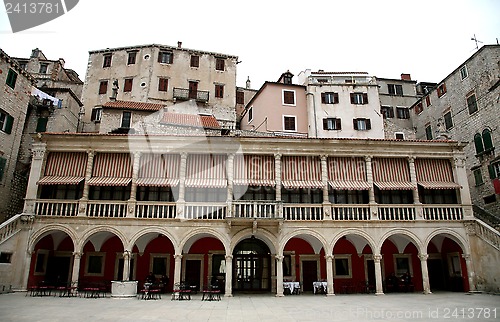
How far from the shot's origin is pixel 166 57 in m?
35.5

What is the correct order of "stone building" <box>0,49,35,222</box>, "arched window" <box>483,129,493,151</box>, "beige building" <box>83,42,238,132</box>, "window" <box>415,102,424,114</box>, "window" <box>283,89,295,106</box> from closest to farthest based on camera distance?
"stone building" <box>0,49,35,222</box> → "arched window" <box>483,129,493,151</box> → "window" <box>283,89,295,106</box> → "window" <box>415,102,424,114</box> → "beige building" <box>83,42,238,132</box>

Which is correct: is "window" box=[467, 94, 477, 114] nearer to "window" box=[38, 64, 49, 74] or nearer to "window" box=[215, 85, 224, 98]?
"window" box=[215, 85, 224, 98]

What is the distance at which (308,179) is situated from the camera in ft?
70.5

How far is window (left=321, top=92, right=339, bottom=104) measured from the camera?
105 feet

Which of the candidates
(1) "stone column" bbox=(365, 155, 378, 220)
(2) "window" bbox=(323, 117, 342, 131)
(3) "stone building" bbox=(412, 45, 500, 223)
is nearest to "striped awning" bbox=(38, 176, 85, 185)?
(1) "stone column" bbox=(365, 155, 378, 220)

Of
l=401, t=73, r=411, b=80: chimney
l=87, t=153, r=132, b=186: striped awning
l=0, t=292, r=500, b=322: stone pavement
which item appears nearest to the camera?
l=0, t=292, r=500, b=322: stone pavement

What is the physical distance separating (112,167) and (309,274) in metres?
14.0

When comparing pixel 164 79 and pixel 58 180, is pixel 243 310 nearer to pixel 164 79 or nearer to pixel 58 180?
pixel 58 180

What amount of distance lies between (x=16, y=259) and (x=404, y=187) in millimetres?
22359

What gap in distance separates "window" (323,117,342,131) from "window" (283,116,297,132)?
2.79 meters

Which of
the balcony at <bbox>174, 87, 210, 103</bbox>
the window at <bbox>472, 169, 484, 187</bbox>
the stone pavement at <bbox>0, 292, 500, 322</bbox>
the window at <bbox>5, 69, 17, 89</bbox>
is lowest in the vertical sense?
the stone pavement at <bbox>0, 292, 500, 322</bbox>

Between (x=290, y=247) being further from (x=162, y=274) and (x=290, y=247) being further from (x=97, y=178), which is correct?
(x=97, y=178)

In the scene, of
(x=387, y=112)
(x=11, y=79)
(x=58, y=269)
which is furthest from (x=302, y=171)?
(x=11, y=79)

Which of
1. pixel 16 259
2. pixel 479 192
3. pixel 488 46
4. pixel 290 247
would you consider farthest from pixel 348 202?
pixel 16 259
